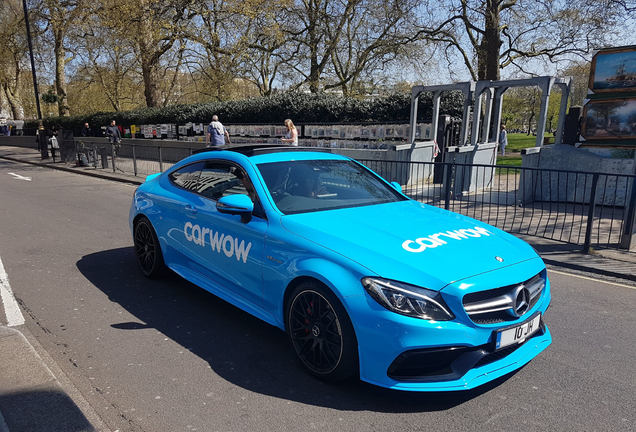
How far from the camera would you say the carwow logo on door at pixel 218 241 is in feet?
12.6

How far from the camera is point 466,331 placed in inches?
110

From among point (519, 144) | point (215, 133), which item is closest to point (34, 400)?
point (215, 133)

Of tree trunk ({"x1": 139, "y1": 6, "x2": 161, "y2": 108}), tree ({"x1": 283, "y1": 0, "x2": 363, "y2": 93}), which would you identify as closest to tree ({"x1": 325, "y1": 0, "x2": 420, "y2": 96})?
tree ({"x1": 283, "y1": 0, "x2": 363, "y2": 93})

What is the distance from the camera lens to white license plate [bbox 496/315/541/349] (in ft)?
9.56

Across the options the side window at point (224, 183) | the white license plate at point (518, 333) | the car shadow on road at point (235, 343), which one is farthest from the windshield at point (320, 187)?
the white license plate at point (518, 333)

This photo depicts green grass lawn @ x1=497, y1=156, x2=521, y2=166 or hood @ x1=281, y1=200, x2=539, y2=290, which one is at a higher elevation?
hood @ x1=281, y1=200, x2=539, y2=290

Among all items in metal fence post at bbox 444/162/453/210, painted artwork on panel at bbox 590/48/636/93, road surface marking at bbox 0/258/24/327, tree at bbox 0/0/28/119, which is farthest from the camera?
tree at bbox 0/0/28/119

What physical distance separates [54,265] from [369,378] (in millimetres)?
4946

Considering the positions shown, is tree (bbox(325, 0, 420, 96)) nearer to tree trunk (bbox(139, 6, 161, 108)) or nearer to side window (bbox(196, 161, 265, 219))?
tree trunk (bbox(139, 6, 161, 108))

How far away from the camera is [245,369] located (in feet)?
11.4

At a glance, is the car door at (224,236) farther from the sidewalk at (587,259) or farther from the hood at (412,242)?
the sidewalk at (587,259)

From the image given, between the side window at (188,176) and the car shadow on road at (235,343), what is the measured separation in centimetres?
115

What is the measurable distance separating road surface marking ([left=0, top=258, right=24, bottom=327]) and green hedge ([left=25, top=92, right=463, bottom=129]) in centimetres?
1284

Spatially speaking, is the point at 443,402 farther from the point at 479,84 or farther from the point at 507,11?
the point at 507,11
